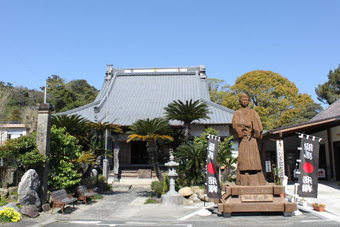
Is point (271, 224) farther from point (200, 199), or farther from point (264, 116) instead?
point (264, 116)

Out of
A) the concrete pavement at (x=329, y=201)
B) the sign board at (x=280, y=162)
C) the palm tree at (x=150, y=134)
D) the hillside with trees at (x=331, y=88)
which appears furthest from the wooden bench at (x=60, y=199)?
the hillside with trees at (x=331, y=88)

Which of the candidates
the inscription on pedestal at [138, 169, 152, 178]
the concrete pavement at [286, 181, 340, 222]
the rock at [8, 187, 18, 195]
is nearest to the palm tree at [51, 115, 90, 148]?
the rock at [8, 187, 18, 195]

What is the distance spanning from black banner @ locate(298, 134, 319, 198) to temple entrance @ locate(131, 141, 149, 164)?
13.7 meters

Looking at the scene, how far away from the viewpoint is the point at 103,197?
13.4 metres

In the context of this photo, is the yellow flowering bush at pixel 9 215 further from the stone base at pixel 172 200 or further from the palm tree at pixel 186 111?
the palm tree at pixel 186 111

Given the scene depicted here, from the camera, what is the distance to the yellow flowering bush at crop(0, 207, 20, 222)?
810 centimetres

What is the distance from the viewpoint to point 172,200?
1125 cm

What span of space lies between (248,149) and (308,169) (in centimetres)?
184

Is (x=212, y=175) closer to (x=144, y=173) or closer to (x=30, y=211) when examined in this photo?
(x=30, y=211)

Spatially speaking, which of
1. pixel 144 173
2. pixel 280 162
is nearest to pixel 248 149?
pixel 280 162

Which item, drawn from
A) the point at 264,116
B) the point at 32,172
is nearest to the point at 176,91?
the point at 264,116

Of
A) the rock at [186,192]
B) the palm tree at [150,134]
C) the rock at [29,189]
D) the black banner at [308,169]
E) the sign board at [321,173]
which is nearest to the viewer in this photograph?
the black banner at [308,169]

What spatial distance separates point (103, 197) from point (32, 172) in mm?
4723

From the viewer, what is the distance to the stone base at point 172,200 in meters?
11.2
